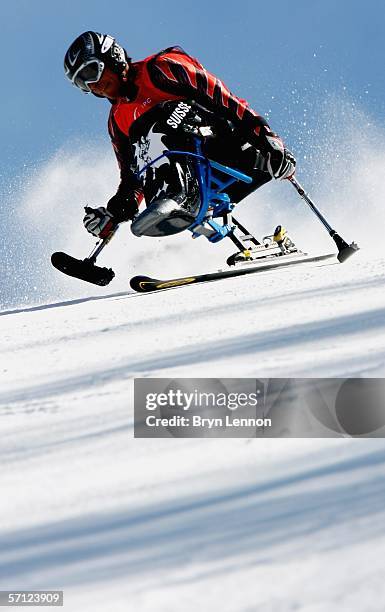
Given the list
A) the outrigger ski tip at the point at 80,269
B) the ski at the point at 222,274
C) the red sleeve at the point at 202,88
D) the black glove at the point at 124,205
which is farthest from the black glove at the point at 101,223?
the red sleeve at the point at 202,88

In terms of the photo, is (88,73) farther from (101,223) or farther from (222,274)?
(222,274)

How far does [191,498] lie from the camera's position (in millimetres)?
1434

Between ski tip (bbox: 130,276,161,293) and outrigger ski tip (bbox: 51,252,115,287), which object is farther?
outrigger ski tip (bbox: 51,252,115,287)

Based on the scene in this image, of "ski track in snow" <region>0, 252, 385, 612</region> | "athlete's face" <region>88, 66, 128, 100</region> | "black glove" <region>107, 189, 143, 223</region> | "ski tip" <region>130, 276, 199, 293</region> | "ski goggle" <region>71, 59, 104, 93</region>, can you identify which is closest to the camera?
"ski track in snow" <region>0, 252, 385, 612</region>

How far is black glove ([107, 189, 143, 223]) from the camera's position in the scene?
6465mm

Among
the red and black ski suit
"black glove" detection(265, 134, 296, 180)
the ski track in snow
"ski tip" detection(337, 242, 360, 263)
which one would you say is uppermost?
the red and black ski suit

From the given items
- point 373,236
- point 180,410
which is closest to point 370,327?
point 180,410

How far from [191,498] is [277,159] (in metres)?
5.20

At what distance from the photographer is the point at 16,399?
7.93ft

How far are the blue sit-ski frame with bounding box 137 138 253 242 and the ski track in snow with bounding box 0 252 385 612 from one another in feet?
12.1

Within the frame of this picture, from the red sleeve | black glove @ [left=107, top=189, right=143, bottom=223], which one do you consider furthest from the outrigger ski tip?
the red sleeve

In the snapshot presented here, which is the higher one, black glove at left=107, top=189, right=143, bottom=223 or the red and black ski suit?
Answer: the red and black ski suit

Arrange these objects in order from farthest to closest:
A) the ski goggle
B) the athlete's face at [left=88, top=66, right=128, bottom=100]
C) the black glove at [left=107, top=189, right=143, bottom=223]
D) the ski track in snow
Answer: the black glove at [left=107, top=189, right=143, bottom=223], the athlete's face at [left=88, top=66, right=128, bottom=100], the ski goggle, the ski track in snow

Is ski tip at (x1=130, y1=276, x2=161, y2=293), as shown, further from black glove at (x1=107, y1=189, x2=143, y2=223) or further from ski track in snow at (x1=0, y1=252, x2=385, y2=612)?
ski track in snow at (x1=0, y1=252, x2=385, y2=612)
